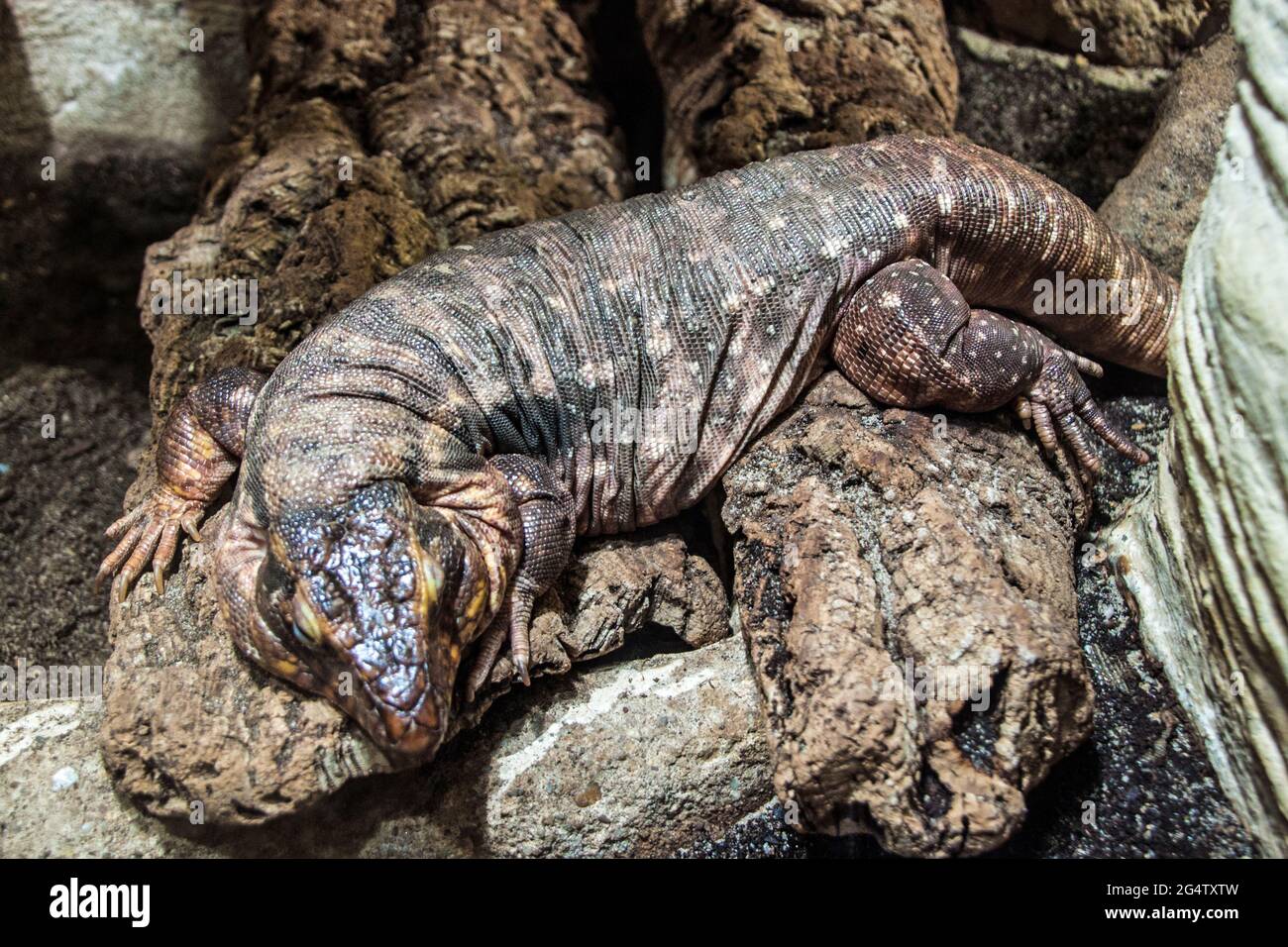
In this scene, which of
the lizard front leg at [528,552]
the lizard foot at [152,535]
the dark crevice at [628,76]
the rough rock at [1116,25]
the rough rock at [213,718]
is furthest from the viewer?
the dark crevice at [628,76]

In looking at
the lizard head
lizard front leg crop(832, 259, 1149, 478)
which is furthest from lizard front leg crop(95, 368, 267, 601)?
lizard front leg crop(832, 259, 1149, 478)

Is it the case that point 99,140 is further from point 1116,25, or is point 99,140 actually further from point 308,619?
point 1116,25

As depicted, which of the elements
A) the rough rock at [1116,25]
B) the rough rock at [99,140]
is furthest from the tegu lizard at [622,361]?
the rough rock at [99,140]

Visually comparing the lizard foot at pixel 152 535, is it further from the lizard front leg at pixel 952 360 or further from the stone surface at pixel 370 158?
the lizard front leg at pixel 952 360

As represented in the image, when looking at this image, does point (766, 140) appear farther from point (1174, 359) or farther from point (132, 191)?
point (132, 191)

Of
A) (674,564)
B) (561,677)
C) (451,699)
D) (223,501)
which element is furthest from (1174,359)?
(223,501)

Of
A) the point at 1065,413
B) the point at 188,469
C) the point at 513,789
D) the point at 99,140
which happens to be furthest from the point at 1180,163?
the point at 99,140
